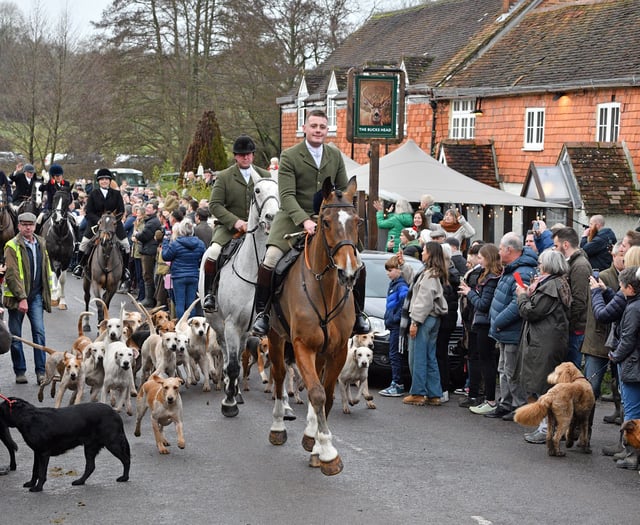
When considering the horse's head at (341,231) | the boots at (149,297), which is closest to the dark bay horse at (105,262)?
the boots at (149,297)

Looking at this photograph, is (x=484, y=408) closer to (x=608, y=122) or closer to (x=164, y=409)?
(x=164, y=409)

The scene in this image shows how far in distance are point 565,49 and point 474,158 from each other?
13.0 ft

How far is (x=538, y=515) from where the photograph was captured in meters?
7.91

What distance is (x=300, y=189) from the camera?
32.8ft

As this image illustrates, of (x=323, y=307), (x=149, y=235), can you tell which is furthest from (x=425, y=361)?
(x=149, y=235)

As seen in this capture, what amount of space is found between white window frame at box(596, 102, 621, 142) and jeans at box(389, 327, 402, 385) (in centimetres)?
1445

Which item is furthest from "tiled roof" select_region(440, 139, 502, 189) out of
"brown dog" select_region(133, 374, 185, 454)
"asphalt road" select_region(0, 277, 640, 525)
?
"brown dog" select_region(133, 374, 185, 454)

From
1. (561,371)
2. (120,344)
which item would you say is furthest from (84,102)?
(561,371)

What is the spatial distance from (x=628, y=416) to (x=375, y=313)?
5.09 m

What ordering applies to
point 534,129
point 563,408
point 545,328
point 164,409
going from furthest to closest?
point 534,129 → point 545,328 → point 164,409 → point 563,408

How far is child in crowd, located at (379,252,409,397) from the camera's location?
13.1 meters

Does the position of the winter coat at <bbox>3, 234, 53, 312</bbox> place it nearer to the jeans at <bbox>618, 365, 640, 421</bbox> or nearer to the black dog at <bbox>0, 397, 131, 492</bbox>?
the black dog at <bbox>0, 397, 131, 492</bbox>

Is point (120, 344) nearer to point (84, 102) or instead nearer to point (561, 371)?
point (561, 371)

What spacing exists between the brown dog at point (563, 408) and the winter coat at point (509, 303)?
129cm
